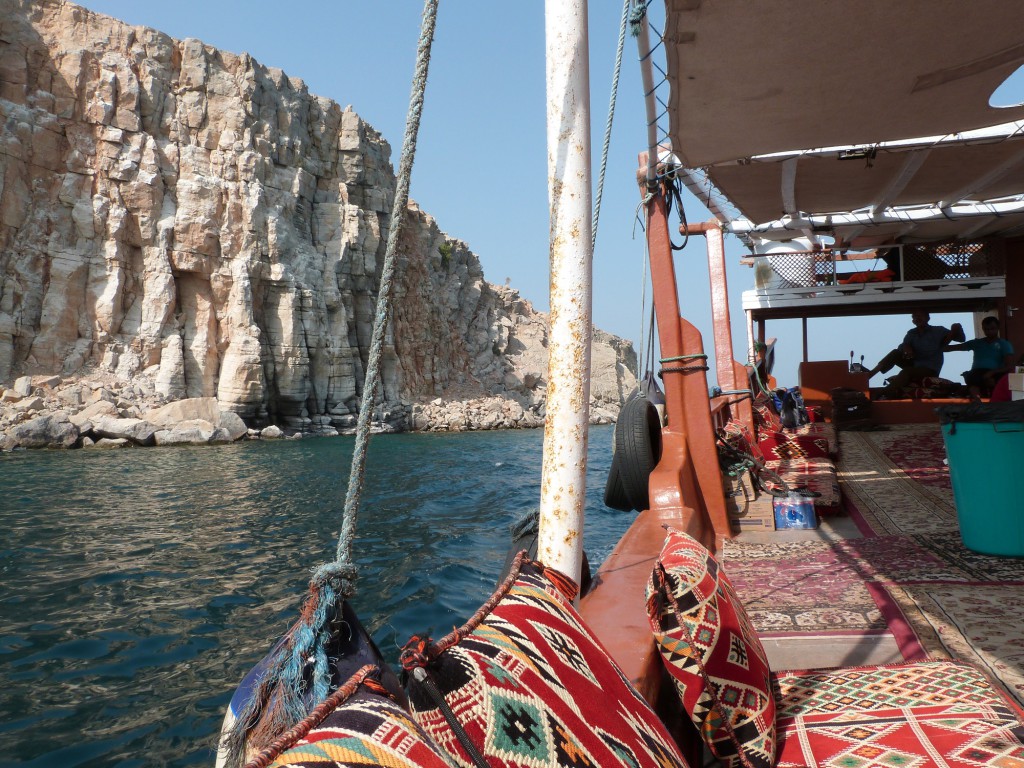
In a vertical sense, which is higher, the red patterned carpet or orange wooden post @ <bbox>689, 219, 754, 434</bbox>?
orange wooden post @ <bbox>689, 219, 754, 434</bbox>

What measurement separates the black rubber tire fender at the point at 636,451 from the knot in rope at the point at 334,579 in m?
3.83

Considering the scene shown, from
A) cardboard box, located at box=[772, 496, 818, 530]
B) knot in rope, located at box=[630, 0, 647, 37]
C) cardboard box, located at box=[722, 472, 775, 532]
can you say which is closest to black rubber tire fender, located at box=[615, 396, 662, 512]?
cardboard box, located at box=[722, 472, 775, 532]

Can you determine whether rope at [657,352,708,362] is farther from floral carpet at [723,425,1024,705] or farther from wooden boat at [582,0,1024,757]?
floral carpet at [723,425,1024,705]

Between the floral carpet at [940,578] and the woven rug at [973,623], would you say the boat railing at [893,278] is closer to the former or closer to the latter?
the floral carpet at [940,578]

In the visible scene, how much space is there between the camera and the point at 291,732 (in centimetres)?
73

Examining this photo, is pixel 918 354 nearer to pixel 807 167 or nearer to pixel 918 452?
pixel 918 452

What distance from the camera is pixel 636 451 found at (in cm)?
482

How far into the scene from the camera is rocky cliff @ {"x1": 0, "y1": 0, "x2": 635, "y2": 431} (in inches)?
1184

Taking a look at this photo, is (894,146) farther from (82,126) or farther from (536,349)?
(536,349)

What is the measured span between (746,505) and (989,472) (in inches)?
76.1

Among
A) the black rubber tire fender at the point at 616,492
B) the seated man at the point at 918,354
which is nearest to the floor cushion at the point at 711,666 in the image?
the black rubber tire fender at the point at 616,492

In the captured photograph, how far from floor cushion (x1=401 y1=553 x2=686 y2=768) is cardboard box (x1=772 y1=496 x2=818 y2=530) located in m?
4.20

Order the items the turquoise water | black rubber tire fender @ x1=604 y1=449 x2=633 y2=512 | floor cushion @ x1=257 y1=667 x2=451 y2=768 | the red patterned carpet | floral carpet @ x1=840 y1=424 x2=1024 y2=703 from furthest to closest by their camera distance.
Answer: the red patterned carpet, black rubber tire fender @ x1=604 y1=449 x2=633 y2=512, the turquoise water, floral carpet @ x1=840 y1=424 x2=1024 y2=703, floor cushion @ x1=257 y1=667 x2=451 y2=768

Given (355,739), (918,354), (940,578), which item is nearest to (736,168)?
(940,578)
